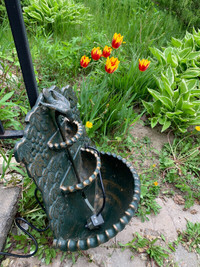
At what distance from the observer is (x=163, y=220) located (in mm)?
1316

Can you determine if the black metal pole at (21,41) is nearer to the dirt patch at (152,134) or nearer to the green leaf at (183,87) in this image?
the dirt patch at (152,134)

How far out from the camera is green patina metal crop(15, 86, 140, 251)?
0.67m

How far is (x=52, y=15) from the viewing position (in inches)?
101

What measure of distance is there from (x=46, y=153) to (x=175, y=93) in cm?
145

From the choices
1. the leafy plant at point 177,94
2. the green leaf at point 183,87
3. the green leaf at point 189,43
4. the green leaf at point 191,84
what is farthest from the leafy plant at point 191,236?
the green leaf at point 189,43

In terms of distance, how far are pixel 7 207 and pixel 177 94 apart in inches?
63.1

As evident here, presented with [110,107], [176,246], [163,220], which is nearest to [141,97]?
[110,107]

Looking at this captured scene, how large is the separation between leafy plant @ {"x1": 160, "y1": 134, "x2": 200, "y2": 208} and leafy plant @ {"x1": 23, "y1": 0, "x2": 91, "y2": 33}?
6.57ft

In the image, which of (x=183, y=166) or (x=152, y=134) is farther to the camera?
(x=152, y=134)

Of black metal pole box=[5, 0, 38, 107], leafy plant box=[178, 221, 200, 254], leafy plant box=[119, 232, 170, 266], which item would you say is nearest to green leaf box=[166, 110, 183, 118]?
leafy plant box=[178, 221, 200, 254]

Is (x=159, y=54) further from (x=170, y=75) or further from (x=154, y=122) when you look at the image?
(x=154, y=122)

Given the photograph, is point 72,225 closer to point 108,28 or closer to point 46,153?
point 46,153

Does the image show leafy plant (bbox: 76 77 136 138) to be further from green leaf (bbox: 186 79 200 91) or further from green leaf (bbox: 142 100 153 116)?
green leaf (bbox: 186 79 200 91)

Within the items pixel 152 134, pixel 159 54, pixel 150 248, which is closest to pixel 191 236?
pixel 150 248
